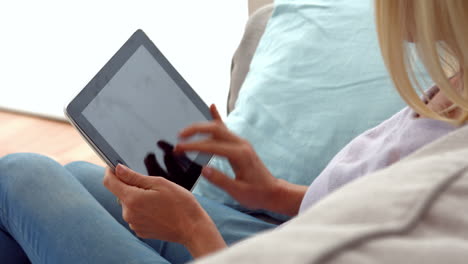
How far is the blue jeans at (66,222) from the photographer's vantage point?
0.87 meters

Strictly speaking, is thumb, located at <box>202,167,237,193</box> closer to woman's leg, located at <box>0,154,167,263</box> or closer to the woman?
the woman

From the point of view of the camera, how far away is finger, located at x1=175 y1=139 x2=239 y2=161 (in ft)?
3.13

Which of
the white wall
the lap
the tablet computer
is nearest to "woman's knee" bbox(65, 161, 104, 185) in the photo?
the lap

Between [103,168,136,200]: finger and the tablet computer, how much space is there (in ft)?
0.07

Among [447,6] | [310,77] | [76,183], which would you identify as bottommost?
[310,77]

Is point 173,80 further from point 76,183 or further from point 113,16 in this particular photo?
point 113,16

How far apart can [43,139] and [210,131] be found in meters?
1.61

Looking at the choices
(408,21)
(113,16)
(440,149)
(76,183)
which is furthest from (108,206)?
(113,16)

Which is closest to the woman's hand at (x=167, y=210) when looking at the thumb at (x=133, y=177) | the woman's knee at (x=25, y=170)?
the thumb at (x=133, y=177)

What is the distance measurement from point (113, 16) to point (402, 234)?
212 centimetres

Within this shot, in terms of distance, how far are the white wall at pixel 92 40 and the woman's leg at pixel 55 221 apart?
85cm

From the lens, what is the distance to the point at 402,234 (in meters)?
0.24

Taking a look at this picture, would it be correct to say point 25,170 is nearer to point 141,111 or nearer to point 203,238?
point 141,111

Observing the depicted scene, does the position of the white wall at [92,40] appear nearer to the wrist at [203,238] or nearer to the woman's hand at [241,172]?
the woman's hand at [241,172]
